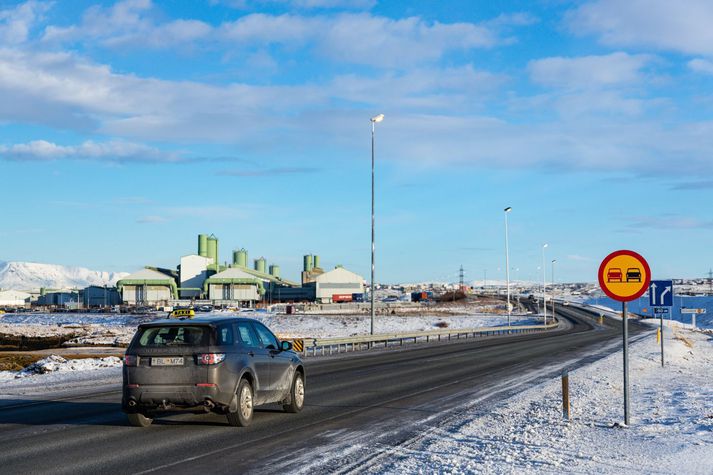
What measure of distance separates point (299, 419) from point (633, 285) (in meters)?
5.90

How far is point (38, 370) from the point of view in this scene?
2627 centimetres

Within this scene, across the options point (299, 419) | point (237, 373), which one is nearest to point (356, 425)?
point (299, 419)

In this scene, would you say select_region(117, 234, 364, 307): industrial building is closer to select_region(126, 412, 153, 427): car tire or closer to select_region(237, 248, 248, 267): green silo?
select_region(237, 248, 248, 267): green silo

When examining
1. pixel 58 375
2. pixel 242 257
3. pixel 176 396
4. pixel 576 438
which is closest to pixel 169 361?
pixel 176 396

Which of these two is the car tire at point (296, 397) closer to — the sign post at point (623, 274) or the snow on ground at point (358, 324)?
the sign post at point (623, 274)

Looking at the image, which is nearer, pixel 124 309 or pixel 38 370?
pixel 38 370

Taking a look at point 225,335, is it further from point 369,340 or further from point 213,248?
point 213,248

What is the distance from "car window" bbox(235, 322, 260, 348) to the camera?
12.7 m

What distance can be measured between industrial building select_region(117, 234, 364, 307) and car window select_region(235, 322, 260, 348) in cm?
12197

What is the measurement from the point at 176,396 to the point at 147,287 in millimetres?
139121

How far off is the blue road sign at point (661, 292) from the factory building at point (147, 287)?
12680 centimetres

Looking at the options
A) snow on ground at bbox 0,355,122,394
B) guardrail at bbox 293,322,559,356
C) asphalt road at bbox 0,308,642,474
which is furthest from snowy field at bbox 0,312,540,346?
asphalt road at bbox 0,308,642,474

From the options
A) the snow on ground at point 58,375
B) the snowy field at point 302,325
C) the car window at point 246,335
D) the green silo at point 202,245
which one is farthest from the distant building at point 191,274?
the car window at point 246,335

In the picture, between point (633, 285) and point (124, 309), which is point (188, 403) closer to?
point (633, 285)
